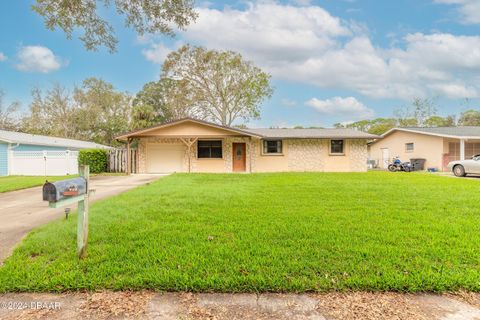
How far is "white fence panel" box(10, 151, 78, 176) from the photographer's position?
16844mm

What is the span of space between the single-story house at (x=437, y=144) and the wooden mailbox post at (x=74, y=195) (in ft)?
71.8

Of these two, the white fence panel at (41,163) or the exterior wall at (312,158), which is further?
the exterior wall at (312,158)

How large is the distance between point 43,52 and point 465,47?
26427 mm

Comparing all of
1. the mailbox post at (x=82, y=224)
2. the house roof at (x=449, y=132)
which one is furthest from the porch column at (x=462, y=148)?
the mailbox post at (x=82, y=224)

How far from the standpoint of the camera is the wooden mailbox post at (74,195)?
264 centimetres

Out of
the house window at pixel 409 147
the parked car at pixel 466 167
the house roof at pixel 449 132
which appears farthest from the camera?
the house window at pixel 409 147

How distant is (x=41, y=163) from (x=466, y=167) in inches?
967

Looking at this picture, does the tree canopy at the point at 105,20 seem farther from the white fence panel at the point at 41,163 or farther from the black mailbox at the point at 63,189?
the white fence panel at the point at 41,163

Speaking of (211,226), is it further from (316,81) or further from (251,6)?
(316,81)

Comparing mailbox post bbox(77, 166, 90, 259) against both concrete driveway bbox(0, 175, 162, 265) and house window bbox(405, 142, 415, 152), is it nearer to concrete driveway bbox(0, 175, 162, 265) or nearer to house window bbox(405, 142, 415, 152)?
concrete driveway bbox(0, 175, 162, 265)

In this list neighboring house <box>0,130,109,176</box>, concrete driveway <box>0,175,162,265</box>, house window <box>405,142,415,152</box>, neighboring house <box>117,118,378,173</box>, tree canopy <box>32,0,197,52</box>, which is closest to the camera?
concrete driveway <box>0,175,162,265</box>

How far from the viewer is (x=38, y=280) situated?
8.79 ft

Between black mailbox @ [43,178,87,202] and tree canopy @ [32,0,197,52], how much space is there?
4.38m

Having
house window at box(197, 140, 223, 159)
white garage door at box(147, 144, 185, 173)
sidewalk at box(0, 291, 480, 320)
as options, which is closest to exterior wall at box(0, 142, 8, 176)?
white garage door at box(147, 144, 185, 173)
